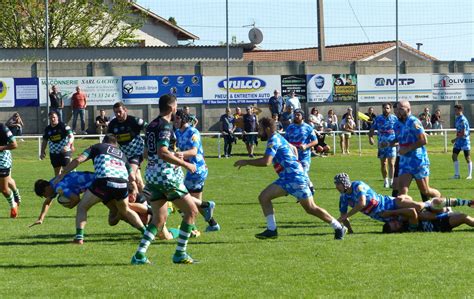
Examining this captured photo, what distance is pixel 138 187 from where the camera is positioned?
644 inches

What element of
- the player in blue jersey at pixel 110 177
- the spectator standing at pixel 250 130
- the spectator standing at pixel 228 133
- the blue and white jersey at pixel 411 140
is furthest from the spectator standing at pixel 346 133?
the player in blue jersey at pixel 110 177

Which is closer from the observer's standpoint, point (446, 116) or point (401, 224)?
point (401, 224)

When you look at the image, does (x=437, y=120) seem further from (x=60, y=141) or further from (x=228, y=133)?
(x=60, y=141)

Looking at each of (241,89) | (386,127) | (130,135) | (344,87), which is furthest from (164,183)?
(344,87)

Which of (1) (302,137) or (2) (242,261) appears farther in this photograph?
(1) (302,137)

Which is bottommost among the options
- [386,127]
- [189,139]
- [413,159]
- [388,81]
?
[413,159]

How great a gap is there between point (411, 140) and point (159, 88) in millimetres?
26883

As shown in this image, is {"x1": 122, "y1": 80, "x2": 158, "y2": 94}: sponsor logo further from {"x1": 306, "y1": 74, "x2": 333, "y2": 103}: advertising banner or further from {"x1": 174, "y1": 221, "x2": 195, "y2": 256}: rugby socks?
{"x1": 174, "y1": 221, "x2": 195, "y2": 256}: rugby socks

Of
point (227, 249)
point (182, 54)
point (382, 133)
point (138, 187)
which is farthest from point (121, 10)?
point (227, 249)

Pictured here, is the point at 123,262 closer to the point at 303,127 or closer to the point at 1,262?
the point at 1,262

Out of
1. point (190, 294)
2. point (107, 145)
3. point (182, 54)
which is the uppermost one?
point (182, 54)

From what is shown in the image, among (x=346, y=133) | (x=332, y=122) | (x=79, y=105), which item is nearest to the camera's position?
(x=346, y=133)

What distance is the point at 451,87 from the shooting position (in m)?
45.8

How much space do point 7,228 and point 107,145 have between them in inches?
146
